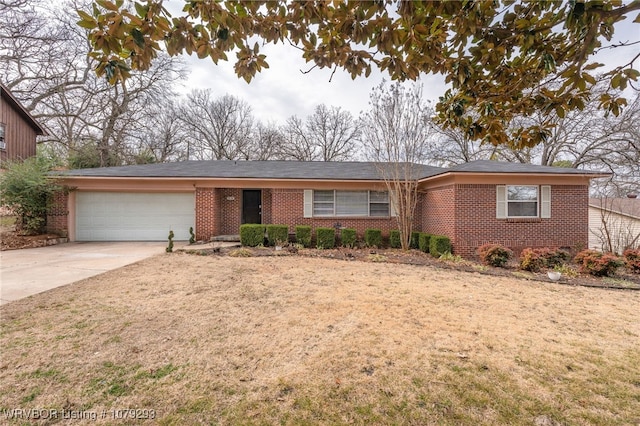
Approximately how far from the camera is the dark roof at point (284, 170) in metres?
9.52

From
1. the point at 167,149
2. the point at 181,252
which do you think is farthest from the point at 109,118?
the point at 181,252

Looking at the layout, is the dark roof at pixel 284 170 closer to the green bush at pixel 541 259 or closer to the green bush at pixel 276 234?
the green bush at pixel 276 234

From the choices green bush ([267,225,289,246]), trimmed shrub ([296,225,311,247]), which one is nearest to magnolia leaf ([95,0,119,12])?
green bush ([267,225,289,246])

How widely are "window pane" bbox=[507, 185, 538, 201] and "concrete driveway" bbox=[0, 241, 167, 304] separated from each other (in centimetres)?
1174

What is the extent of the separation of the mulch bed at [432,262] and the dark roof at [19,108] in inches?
564

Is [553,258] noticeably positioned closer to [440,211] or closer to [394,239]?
[440,211]

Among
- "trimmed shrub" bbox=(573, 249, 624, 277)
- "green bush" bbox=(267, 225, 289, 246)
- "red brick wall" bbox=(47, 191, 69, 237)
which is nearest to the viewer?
"trimmed shrub" bbox=(573, 249, 624, 277)

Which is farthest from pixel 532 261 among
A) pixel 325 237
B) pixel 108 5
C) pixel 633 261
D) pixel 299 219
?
pixel 108 5

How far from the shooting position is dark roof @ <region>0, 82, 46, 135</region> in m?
13.6

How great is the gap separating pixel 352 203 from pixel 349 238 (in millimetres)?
1886

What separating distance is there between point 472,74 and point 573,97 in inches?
44.0

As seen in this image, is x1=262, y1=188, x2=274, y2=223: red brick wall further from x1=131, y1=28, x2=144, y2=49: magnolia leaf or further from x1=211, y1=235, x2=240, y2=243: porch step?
x1=131, y1=28, x2=144, y2=49: magnolia leaf

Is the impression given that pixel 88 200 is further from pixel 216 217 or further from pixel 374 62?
pixel 374 62

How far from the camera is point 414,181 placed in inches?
404
